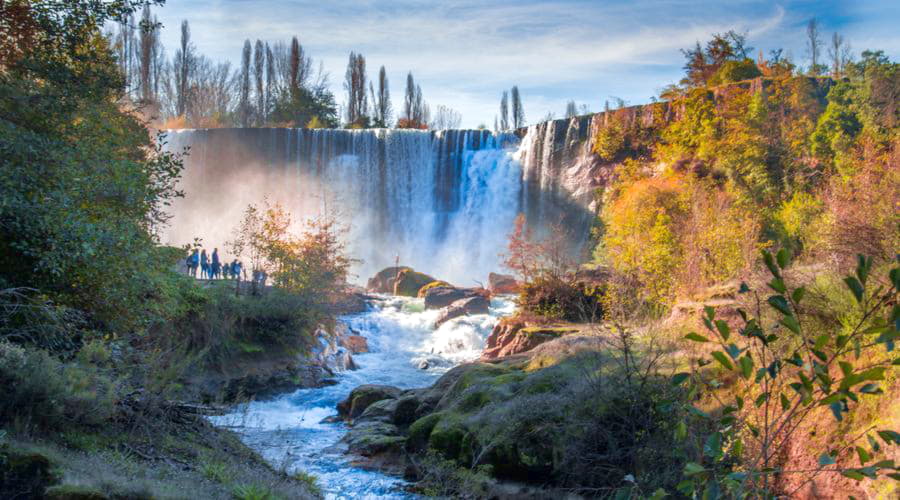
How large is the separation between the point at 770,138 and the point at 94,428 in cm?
2324

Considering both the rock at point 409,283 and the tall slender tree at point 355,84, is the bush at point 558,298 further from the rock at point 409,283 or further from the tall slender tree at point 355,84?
the tall slender tree at point 355,84

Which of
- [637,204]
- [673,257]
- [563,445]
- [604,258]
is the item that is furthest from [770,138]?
[563,445]

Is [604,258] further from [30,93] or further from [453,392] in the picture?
[30,93]

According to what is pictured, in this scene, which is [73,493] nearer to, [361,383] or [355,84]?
[361,383]

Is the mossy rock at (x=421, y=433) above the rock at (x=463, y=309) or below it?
above

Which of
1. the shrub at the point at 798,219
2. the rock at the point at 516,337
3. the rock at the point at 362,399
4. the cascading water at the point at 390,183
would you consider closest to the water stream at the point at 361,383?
the rock at the point at 362,399

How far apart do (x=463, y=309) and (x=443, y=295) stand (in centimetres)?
229

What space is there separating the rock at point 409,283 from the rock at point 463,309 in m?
5.43

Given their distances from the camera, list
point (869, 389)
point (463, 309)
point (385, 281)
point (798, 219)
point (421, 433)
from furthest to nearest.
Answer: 1. point (385, 281)
2. point (463, 309)
3. point (798, 219)
4. point (421, 433)
5. point (869, 389)

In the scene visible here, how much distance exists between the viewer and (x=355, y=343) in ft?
73.6

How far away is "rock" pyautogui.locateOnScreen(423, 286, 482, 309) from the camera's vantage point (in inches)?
1042

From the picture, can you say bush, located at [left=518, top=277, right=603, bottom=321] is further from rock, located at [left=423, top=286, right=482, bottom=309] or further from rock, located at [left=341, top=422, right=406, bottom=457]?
rock, located at [left=423, top=286, right=482, bottom=309]

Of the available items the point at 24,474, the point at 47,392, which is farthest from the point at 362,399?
the point at 24,474

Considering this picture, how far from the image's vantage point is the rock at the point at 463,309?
24516 mm
